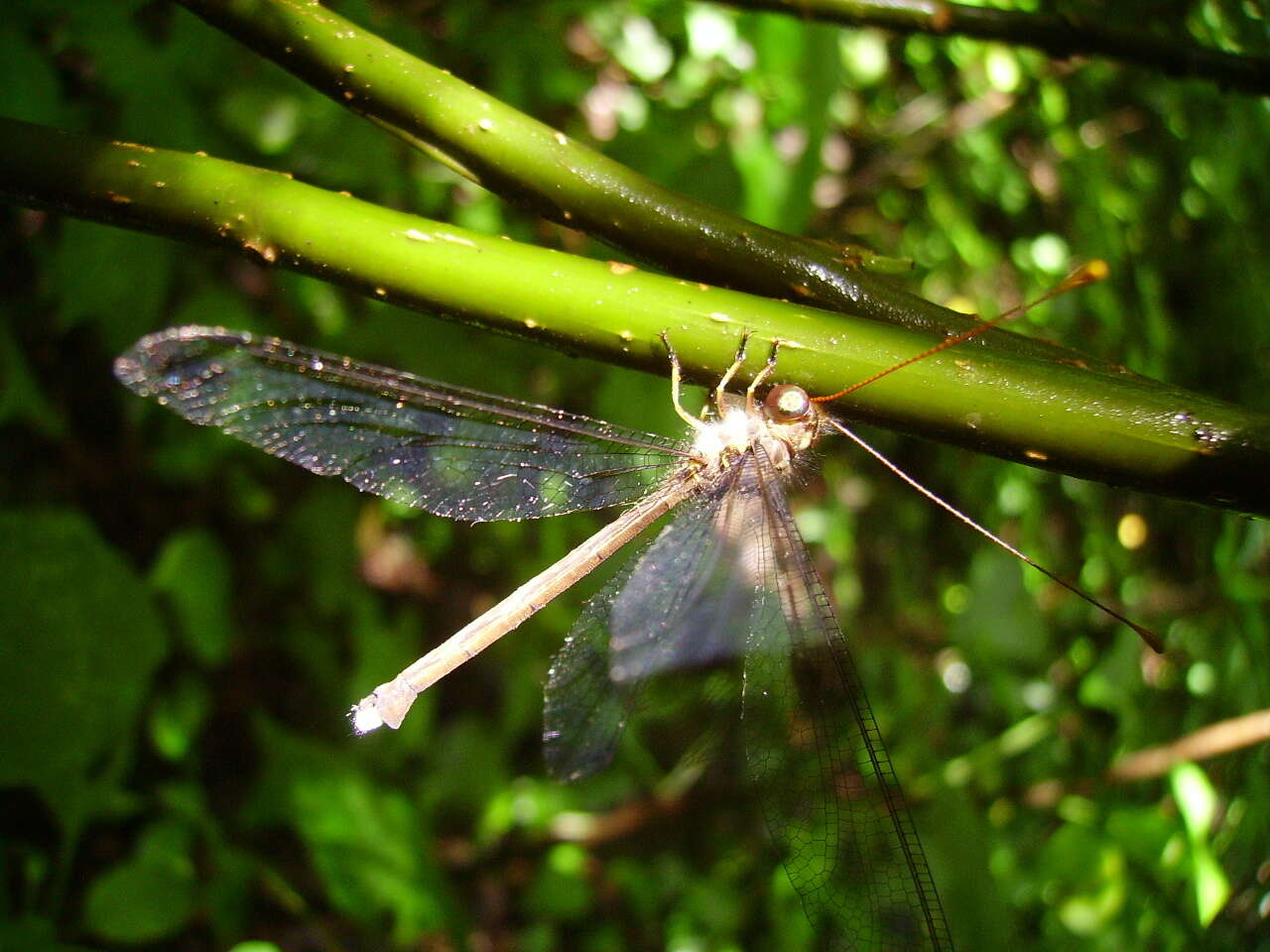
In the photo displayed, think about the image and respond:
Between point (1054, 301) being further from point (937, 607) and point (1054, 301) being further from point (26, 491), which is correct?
point (26, 491)

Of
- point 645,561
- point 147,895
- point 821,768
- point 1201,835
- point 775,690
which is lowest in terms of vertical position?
point 1201,835

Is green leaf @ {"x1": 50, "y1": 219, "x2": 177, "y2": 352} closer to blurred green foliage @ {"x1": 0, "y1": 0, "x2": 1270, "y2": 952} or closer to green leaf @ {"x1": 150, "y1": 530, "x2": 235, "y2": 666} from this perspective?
blurred green foliage @ {"x1": 0, "y1": 0, "x2": 1270, "y2": 952}

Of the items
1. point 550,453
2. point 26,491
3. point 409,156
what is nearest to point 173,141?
point 409,156

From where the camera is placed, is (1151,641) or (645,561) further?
(645,561)

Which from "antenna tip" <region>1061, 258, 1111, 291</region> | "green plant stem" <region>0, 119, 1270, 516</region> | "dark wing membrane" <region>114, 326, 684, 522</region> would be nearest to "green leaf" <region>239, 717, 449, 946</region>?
"dark wing membrane" <region>114, 326, 684, 522</region>

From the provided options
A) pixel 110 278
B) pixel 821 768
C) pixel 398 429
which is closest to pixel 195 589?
pixel 110 278

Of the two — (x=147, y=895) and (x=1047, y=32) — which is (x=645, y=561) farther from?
(x=147, y=895)

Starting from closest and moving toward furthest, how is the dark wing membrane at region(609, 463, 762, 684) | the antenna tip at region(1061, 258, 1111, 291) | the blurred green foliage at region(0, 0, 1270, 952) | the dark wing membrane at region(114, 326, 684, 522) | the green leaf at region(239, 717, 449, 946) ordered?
the antenna tip at region(1061, 258, 1111, 291), the dark wing membrane at region(114, 326, 684, 522), the dark wing membrane at region(609, 463, 762, 684), the blurred green foliage at region(0, 0, 1270, 952), the green leaf at region(239, 717, 449, 946)
